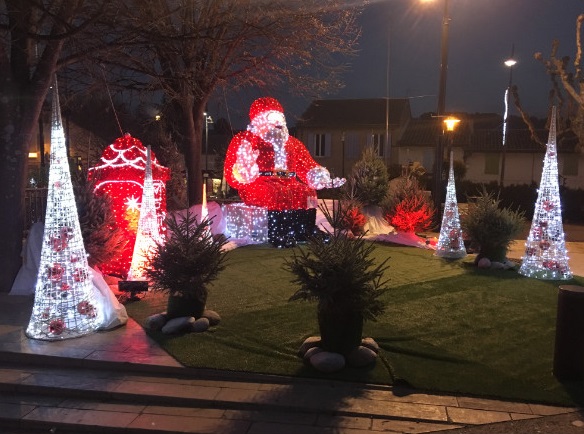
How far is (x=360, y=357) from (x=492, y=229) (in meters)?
5.98

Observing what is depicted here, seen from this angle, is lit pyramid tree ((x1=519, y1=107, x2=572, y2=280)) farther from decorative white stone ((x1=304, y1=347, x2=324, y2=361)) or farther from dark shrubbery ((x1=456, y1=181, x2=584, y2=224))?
dark shrubbery ((x1=456, y1=181, x2=584, y2=224))

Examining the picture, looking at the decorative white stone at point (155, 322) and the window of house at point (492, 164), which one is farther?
the window of house at point (492, 164)

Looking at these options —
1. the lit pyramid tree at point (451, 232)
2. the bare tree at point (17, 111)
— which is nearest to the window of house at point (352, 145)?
the lit pyramid tree at point (451, 232)

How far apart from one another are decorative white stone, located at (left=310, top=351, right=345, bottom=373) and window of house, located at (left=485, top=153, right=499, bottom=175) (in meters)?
34.5

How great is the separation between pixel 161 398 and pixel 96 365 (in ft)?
3.45

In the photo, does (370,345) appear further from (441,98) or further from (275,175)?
(441,98)

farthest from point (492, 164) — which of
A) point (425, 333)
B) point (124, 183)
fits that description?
point (425, 333)

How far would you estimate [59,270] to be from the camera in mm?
6469

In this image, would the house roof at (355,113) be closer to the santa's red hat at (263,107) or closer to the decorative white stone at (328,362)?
the santa's red hat at (263,107)

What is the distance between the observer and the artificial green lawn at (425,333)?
5.53 m

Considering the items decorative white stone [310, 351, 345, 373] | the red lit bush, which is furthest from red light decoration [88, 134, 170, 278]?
the red lit bush

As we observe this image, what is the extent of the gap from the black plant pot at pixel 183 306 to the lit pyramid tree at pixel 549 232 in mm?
6193

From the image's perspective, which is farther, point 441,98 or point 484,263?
point 441,98

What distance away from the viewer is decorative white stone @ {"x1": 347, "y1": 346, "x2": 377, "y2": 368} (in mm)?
5719
